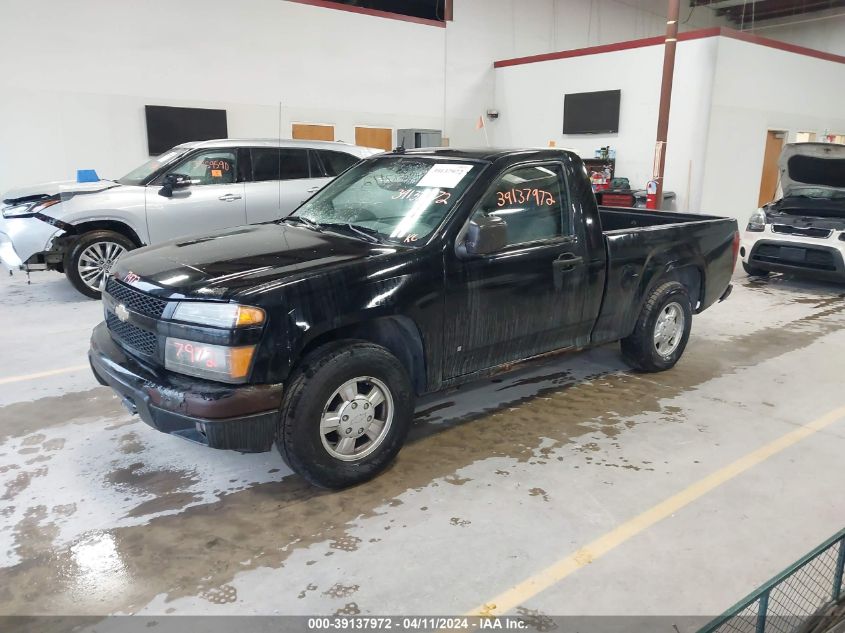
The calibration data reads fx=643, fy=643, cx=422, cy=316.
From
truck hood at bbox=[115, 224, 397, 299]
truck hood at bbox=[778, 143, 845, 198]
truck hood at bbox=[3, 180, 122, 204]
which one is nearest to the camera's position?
truck hood at bbox=[115, 224, 397, 299]

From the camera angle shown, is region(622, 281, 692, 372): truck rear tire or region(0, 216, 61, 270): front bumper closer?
region(622, 281, 692, 372): truck rear tire

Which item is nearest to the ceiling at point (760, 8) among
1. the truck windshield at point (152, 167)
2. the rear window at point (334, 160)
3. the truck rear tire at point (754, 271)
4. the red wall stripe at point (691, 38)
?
the red wall stripe at point (691, 38)

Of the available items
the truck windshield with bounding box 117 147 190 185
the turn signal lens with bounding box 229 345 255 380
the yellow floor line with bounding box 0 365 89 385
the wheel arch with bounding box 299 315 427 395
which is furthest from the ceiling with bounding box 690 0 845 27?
the turn signal lens with bounding box 229 345 255 380

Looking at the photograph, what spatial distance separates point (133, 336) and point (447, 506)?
Answer: 182cm

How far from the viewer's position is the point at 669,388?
488cm

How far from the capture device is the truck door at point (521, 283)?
3654 millimetres

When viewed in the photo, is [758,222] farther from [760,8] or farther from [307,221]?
[760,8]

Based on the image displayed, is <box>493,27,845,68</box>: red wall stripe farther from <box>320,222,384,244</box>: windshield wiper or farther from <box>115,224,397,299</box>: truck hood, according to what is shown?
<box>115,224,397,299</box>: truck hood

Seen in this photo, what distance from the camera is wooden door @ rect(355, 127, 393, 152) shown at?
14227 millimetres

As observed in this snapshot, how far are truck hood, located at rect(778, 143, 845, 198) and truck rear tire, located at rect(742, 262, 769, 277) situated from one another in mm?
1038

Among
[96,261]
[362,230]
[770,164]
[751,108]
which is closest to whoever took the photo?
[362,230]

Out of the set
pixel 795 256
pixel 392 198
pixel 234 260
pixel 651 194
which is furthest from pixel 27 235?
pixel 651 194

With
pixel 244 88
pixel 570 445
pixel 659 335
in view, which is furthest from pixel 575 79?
pixel 570 445

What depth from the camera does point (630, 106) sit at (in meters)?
13.6
